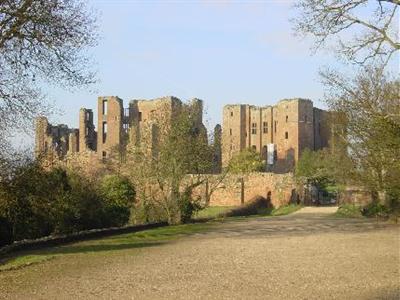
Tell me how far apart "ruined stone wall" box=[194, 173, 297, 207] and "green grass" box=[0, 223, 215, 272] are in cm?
2779

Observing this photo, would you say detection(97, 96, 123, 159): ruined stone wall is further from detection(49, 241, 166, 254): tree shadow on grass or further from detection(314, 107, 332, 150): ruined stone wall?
detection(49, 241, 166, 254): tree shadow on grass

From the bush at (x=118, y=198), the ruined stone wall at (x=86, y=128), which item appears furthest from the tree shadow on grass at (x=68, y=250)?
the ruined stone wall at (x=86, y=128)

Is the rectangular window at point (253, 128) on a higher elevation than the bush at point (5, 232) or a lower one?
higher

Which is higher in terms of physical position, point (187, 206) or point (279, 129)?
point (279, 129)

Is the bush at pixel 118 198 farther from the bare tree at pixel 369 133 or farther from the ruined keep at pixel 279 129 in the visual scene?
the ruined keep at pixel 279 129

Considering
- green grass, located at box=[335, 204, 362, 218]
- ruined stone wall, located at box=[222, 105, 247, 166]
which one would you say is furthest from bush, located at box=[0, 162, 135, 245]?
ruined stone wall, located at box=[222, 105, 247, 166]

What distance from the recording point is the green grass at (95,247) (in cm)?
1555

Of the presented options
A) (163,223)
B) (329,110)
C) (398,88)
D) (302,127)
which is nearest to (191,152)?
(163,223)

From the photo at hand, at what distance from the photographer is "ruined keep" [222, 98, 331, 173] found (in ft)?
316

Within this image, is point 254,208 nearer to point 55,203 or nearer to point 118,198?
point 118,198

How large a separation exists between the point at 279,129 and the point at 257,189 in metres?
44.4

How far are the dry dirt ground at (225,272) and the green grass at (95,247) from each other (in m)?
0.53

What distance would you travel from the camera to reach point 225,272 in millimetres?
12992

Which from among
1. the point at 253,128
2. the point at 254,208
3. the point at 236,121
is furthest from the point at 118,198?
the point at 253,128
